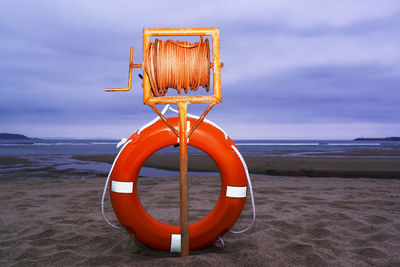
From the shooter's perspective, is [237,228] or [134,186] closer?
[134,186]

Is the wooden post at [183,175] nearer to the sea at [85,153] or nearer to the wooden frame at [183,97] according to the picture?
the wooden frame at [183,97]

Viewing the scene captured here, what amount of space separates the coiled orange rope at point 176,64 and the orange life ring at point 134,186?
0.39 metres

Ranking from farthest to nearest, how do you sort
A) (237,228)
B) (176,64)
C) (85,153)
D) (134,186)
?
(85,153) < (237,228) < (134,186) < (176,64)

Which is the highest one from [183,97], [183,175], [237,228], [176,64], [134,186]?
[176,64]

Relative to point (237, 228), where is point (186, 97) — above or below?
above

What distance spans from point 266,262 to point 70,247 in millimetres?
1547

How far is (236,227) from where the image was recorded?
2.77 m

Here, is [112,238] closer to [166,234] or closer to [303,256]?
[166,234]

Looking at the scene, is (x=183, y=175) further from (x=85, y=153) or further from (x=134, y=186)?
(x=85, y=153)

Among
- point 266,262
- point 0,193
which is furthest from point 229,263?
point 0,193

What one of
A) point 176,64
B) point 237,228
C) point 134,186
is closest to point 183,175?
point 134,186

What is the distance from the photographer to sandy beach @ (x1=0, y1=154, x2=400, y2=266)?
78.3 inches

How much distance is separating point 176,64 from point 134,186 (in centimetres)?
100

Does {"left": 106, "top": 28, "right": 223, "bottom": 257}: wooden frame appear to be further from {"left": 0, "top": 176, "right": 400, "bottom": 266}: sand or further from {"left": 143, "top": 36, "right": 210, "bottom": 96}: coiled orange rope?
{"left": 0, "top": 176, "right": 400, "bottom": 266}: sand
